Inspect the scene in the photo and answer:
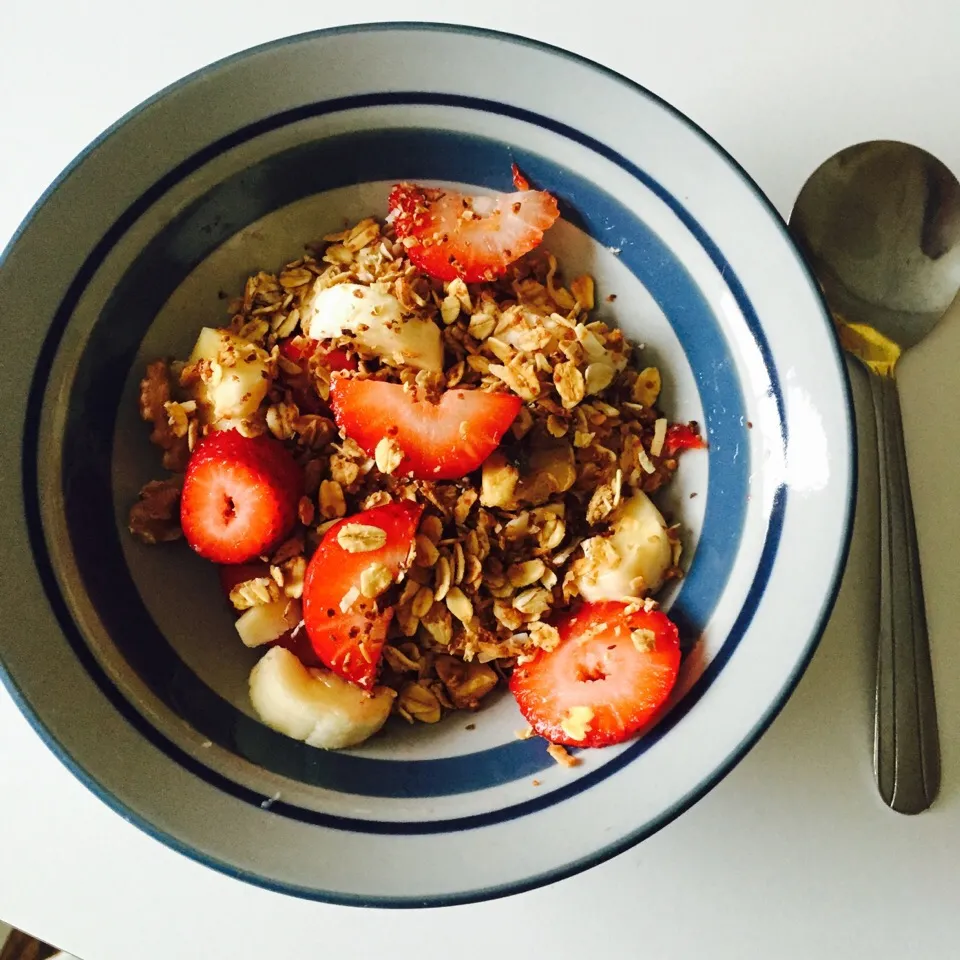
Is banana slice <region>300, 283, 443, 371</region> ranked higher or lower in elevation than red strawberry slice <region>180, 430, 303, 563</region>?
higher

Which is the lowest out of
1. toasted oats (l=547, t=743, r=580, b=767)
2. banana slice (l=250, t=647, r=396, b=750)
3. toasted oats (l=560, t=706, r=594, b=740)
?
banana slice (l=250, t=647, r=396, b=750)

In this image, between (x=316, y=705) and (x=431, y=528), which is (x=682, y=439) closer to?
(x=431, y=528)

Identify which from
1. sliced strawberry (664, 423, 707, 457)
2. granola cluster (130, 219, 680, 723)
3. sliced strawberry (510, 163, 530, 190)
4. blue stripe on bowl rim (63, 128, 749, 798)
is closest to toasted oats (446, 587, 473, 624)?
granola cluster (130, 219, 680, 723)

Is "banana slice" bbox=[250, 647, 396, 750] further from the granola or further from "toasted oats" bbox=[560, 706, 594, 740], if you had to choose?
"toasted oats" bbox=[560, 706, 594, 740]

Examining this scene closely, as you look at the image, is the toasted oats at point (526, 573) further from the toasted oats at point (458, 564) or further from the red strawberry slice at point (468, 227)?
the red strawberry slice at point (468, 227)

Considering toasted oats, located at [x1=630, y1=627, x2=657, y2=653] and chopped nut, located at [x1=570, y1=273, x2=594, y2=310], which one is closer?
toasted oats, located at [x1=630, y1=627, x2=657, y2=653]

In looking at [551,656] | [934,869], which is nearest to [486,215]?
[551,656]

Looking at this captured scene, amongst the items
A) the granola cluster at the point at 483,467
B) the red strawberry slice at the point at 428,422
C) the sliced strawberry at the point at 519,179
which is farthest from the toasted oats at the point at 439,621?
the sliced strawberry at the point at 519,179
